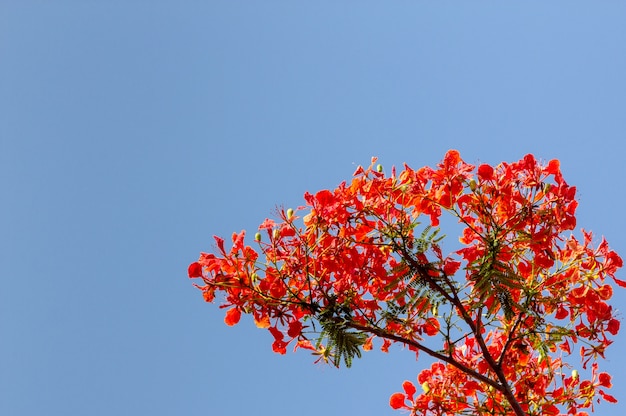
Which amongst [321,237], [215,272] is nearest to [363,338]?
[321,237]

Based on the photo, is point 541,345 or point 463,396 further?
point 463,396

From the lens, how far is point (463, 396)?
223 inches

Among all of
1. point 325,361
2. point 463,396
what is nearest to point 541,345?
point 463,396

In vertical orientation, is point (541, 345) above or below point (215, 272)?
below

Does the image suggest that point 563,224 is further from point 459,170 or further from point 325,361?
point 325,361

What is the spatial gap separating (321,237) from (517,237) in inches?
48.9

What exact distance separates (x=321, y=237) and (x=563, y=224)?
4.95 feet

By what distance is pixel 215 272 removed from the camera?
4.70 meters

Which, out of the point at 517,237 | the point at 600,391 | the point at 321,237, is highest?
the point at 321,237

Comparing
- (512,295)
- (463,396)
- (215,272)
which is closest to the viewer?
(215,272)

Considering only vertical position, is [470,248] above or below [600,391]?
above

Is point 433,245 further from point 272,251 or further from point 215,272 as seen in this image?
point 215,272

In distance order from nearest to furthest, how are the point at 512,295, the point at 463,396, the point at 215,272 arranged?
the point at 215,272 < the point at 512,295 < the point at 463,396

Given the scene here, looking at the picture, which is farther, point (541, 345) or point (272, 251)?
point (541, 345)
